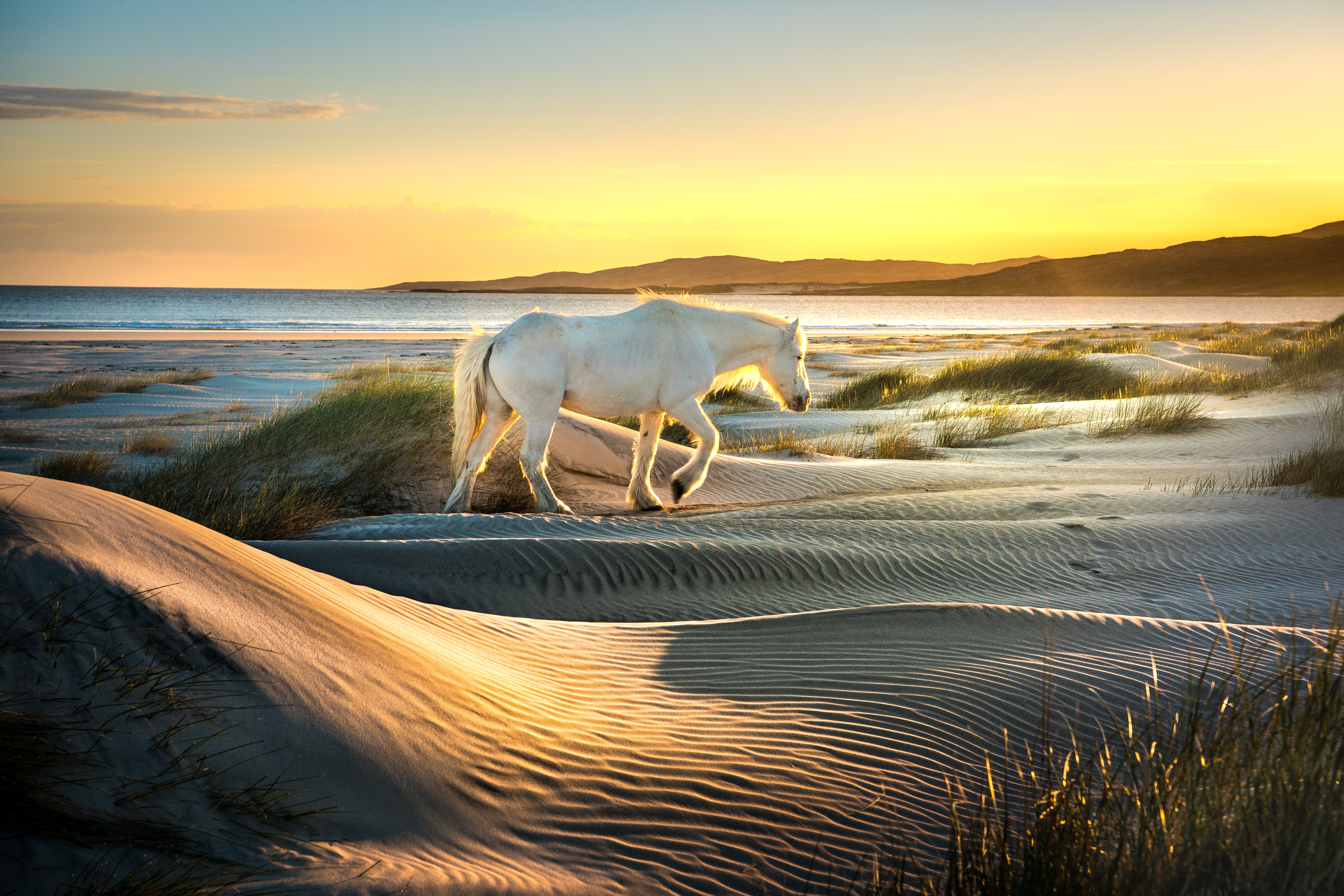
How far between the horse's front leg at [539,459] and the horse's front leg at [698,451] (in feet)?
3.61

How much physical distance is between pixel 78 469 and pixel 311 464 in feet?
6.91

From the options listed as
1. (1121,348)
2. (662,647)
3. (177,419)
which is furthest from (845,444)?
(1121,348)

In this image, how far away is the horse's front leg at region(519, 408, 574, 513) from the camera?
8070 millimetres

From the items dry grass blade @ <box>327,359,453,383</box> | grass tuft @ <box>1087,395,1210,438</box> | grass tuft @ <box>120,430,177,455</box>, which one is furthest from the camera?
dry grass blade @ <box>327,359,453,383</box>

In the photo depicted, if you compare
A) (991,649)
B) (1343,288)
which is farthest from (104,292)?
(1343,288)

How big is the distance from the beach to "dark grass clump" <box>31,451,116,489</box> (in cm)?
66

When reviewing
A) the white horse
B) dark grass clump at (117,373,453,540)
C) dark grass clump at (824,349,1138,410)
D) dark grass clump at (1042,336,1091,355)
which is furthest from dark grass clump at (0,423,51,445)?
dark grass clump at (1042,336,1091,355)

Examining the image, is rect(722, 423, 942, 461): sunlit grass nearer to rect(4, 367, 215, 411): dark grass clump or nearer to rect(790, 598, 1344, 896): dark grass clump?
rect(790, 598, 1344, 896): dark grass clump

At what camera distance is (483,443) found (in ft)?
27.4

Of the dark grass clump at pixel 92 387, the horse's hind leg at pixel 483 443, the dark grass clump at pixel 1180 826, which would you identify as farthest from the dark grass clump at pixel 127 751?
the dark grass clump at pixel 92 387

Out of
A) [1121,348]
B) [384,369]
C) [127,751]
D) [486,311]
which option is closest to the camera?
[127,751]

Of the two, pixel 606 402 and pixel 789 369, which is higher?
pixel 789 369

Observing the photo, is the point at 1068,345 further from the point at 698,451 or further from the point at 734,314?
the point at 698,451

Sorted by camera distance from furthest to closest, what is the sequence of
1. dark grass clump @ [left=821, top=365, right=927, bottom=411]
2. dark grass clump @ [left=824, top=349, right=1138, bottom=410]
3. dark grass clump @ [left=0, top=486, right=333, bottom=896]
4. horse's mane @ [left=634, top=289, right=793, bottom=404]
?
dark grass clump @ [left=821, top=365, right=927, bottom=411] → dark grass clump @ [left=824, top=349, right=1138, bottom=410] → horse's mane @ [left=634, top=289, right=793, bottom=404] → dark grass clump @ [left=0, top=486, right=333, bottom=896]
